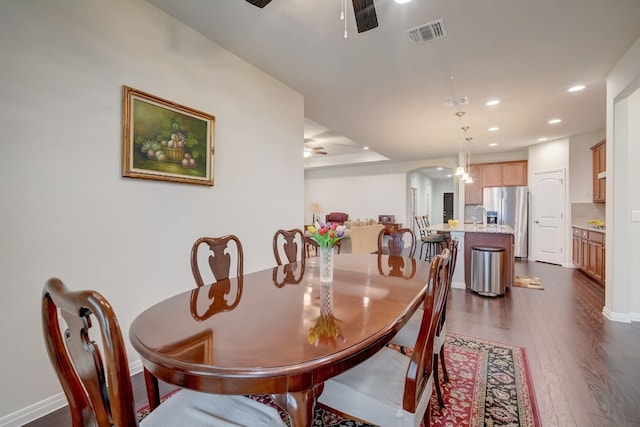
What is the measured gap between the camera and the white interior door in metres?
6.10

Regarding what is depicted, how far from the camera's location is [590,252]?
4750 mm

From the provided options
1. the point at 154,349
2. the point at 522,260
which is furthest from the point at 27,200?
the point at 522,260

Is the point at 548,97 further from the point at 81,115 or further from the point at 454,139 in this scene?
the point at 81,115

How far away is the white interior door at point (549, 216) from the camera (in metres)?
6.10

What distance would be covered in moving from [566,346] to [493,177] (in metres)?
5.72

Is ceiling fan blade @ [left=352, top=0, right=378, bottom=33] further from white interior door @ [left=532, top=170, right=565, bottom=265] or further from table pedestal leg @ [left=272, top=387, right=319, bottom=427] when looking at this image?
white interior door @ [left=532, top=170, right=565, bottom=265]

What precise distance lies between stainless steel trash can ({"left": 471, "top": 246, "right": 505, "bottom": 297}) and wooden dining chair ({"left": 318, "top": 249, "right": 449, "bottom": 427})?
316cm

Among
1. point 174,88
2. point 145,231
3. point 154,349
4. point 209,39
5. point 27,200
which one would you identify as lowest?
point 154,349

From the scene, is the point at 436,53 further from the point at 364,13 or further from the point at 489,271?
the point at 489,271

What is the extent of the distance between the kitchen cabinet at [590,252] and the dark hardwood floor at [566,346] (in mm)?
303

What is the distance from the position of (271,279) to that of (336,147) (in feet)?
22.0

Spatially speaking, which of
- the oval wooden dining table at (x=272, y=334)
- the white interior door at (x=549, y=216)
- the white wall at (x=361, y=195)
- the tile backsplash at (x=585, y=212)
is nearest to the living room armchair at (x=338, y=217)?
the white wall at (x=361, y=195)

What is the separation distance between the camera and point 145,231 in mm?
2080

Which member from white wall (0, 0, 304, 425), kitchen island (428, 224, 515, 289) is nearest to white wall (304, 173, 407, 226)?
kitchen island (428, 224, 515, 289)
